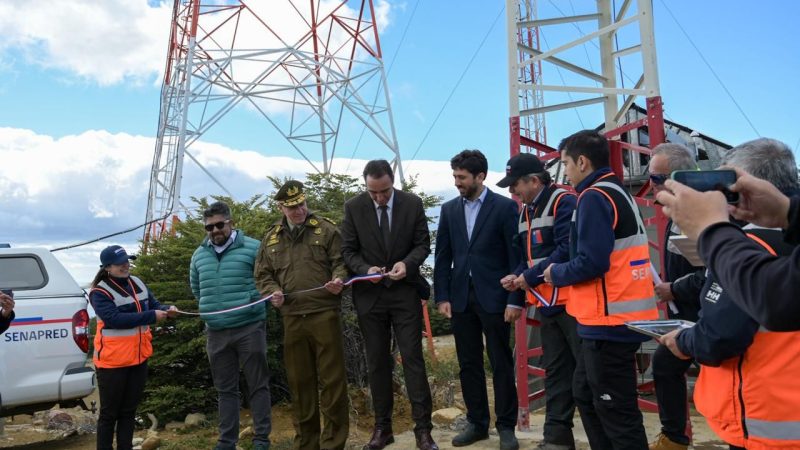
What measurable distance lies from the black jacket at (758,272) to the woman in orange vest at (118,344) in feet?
14.4

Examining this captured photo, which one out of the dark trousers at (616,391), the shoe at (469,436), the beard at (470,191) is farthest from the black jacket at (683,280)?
the shoe at (469,436)

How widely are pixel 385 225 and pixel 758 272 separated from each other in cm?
351

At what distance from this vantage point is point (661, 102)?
17.7 feet

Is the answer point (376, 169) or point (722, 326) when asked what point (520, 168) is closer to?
point (376, 169)

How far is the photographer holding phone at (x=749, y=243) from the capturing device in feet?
5.28

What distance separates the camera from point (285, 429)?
21.4 feet

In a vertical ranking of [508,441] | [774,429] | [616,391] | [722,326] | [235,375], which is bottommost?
[508,441]

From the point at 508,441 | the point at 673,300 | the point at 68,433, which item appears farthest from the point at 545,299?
the point at 68,433

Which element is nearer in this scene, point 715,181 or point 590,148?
point 715,181

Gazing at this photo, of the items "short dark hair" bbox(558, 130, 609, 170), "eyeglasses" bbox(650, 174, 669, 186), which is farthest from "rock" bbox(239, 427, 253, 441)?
"eyeglasses" bbox(650, 174, 669, 186)

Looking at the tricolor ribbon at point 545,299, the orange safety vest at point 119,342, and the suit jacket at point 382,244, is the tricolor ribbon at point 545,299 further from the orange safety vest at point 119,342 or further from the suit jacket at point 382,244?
the orange safety vest at point 119,342

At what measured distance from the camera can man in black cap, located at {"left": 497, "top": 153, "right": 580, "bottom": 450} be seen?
434 centimetres

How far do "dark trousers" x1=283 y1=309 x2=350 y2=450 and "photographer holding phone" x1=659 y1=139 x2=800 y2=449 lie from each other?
305 centimetres

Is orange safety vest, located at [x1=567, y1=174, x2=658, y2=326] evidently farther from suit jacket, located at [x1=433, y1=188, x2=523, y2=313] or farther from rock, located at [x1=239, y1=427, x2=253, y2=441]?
rock, located at [x1=239, y1=427, x2=253, y2=441]
